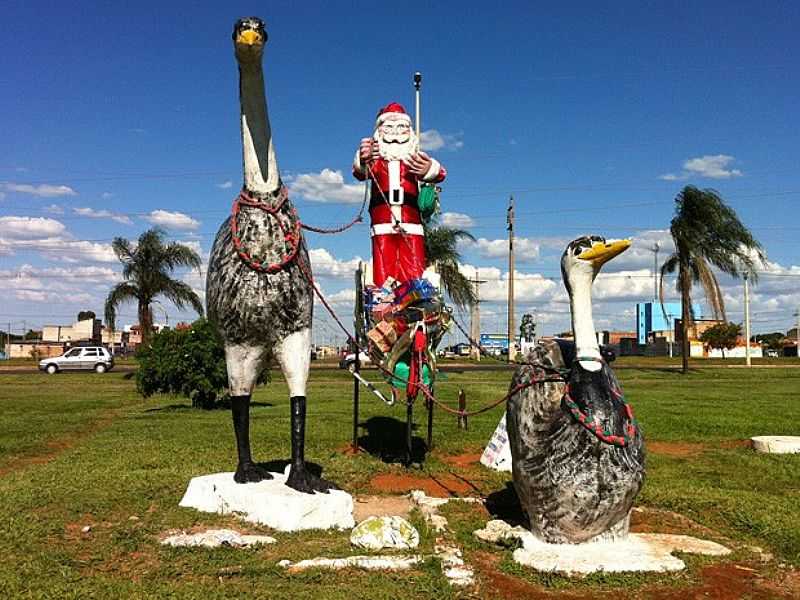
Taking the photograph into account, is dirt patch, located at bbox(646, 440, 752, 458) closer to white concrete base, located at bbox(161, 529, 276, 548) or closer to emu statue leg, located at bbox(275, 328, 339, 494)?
emu statue leg, located at bbox(275, 328, 339, 494)

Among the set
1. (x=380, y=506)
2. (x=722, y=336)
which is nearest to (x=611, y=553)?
(x=380, y=506)

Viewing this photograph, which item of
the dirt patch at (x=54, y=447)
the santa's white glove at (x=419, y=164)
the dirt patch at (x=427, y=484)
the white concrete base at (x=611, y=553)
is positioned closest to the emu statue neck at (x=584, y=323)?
the white concrete base at (x=611, y=553)

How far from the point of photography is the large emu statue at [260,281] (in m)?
6.60

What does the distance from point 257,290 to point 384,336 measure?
8.66ft

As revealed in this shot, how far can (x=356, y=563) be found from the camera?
17.3 feet

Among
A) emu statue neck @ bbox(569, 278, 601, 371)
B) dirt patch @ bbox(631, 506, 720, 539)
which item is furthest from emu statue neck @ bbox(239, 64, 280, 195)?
dirt patch @ bbox(631, 506, 720, 539)

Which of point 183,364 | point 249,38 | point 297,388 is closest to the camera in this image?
point 249,38

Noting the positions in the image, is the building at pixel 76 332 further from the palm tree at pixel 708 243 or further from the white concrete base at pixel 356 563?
the white concrete base at pixel 356 563

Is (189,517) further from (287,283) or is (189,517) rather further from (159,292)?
(159,292)

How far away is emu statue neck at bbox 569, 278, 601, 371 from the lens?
19.0ft

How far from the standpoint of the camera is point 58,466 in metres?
9.56

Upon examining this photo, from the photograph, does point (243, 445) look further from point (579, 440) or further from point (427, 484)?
point (579, 440)

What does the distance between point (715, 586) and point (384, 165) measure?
6.15m

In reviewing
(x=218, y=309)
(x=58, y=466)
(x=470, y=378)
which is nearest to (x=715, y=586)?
(x=218, y=309)
